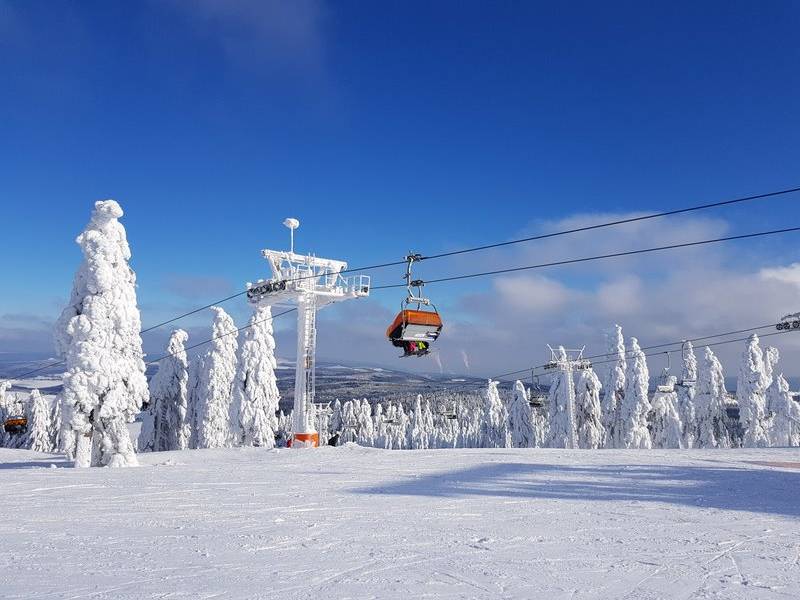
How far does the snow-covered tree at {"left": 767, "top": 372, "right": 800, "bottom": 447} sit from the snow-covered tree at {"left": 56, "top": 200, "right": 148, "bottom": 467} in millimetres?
47501

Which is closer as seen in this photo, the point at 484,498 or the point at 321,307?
the point at 484,498

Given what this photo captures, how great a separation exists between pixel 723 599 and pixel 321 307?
2236 centimetres

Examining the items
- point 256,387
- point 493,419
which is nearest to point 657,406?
point 493,419

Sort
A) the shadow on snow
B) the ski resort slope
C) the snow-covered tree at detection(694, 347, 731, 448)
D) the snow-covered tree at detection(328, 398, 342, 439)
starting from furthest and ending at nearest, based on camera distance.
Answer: the snow-covered tree at detection(328, 398, 342, 439) → the snow-covered tree at detection(694, 347, 731, 448) → the shadow on snow → the ski resort slope

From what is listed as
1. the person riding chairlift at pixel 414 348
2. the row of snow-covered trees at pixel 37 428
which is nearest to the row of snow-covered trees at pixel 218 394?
the person riding chairlift at pixel 414 348

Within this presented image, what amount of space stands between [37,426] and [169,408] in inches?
1216

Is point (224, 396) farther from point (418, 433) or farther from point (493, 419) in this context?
point (418, 433)

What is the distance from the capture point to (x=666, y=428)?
50.9 metres

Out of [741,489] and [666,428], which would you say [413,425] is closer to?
[666,428]

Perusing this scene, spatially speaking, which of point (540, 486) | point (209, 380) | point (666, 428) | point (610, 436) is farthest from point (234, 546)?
point (666, 428)

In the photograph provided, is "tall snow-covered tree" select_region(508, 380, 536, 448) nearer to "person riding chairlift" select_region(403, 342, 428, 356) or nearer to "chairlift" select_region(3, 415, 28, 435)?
"person riding chairlift" select_region(403, 342, 428, 356)

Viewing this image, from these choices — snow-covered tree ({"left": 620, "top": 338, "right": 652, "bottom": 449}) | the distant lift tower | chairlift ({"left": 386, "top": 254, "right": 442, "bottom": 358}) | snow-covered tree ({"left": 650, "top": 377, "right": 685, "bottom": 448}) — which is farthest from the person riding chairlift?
snow-covered tree ({"left": 650, "top": 377, "right": 685, "bottom": 448})

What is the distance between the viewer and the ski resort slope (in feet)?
18.8

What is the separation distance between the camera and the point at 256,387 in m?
38.8
